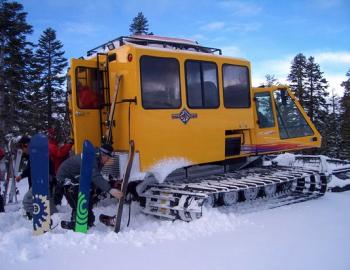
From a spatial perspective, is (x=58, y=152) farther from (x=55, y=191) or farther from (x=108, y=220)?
(x=108, y=220)

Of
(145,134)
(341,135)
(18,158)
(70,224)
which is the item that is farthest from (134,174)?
(341,135)

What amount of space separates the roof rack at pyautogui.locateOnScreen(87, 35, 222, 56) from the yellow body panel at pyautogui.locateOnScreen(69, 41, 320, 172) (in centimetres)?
37

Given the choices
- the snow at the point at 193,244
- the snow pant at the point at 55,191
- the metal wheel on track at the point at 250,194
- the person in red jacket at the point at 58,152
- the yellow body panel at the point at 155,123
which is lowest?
the snow at the point at 193,244

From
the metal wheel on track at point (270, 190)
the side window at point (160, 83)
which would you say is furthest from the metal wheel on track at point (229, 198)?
the side window at point (160, 83)

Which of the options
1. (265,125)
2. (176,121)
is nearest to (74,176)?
(176,121)

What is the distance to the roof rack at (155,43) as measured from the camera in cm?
835

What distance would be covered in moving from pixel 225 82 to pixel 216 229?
357cm

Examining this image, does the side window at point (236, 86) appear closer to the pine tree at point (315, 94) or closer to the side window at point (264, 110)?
the side window at point (264, 110)

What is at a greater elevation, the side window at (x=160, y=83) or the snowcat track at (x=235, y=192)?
the side window at (x=160, y=83)

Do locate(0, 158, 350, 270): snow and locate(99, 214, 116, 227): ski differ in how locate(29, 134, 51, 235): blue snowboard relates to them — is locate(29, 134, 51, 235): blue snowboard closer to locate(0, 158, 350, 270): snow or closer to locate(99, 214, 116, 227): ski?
locate(0, 158, 350, 270): snow

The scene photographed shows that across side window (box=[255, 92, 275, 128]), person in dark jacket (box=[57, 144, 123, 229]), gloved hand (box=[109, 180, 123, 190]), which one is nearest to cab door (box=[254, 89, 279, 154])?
side window (box=[255, 92, 275, 128])

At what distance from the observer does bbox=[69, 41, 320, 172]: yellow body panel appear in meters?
7.61

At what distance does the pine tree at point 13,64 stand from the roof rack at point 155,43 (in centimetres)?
1831

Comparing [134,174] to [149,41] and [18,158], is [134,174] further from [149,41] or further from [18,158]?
[18,158]
